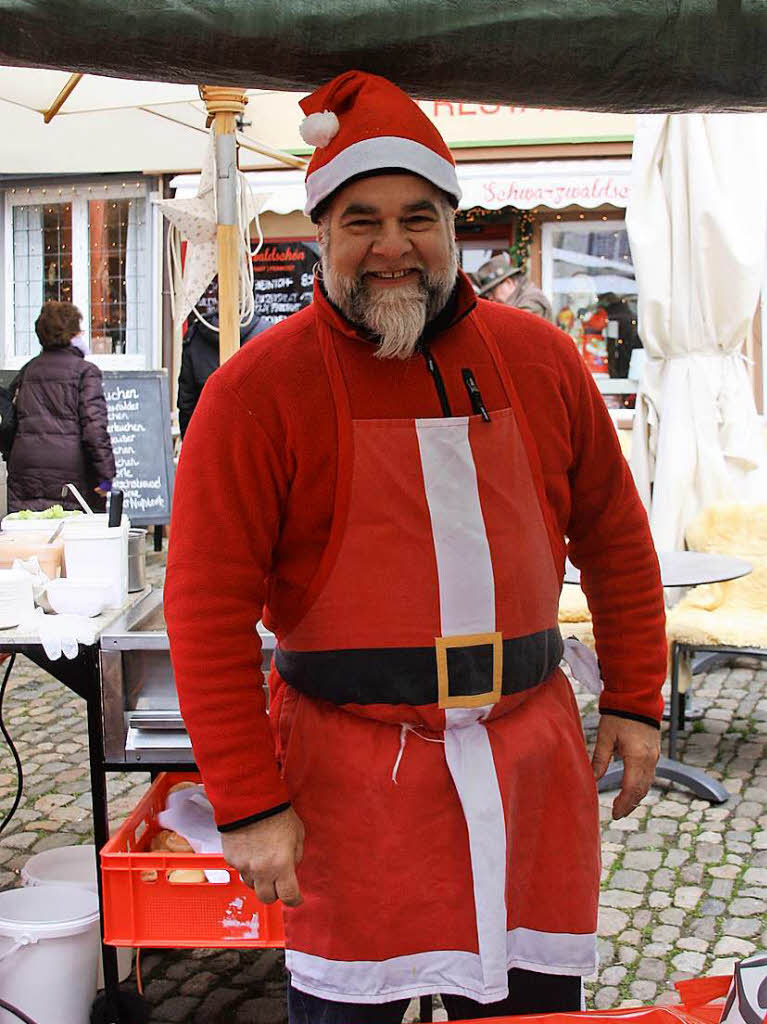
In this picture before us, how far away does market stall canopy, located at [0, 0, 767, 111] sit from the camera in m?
1.47

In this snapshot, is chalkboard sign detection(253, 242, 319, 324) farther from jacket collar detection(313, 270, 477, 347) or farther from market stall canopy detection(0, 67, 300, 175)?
jacket collar detection(313, 270, 477, 347)

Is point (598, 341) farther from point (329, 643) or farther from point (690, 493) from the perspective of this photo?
point (329, 643)

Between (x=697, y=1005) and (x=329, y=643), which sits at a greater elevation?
(x=329, y=643)

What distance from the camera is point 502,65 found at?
1.57 m

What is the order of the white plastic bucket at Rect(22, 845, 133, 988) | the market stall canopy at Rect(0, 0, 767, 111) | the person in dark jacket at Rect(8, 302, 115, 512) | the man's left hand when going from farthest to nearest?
1. the person in dark jacket at Rect(8, 302, 115, 512)
2. the white plastic bucket at Rect(22, 845, 133, 988)
3. the man's left hand
4. the market stall canopy at Rect(0, 0, 767, 111)

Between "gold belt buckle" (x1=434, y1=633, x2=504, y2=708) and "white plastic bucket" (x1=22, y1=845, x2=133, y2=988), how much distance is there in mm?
1690

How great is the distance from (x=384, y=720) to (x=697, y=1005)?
0.63 metres

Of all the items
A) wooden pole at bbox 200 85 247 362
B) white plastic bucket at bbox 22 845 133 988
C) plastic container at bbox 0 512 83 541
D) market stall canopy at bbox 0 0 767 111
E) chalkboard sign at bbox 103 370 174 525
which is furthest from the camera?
chalkboard sign at bbox 103 370 174 525

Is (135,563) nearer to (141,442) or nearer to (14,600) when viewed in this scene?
(14,600)

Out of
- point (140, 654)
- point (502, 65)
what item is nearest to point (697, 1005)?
point (502, 65)

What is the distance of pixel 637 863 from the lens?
161 inches

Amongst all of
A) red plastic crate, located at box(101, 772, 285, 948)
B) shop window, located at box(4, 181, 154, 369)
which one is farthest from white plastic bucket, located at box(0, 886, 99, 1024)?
shop window, located at box(4, 181, 154, 369)

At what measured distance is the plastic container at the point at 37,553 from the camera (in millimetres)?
3303

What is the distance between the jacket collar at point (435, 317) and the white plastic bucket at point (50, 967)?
1.73 metres
